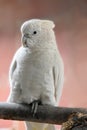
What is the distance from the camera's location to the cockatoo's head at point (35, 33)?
43.1 inches

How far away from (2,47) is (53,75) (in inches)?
23.3

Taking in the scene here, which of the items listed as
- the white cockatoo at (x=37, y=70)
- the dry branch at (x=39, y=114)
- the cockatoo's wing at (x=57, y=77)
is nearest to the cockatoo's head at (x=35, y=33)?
the white cockatoo at (x=37, y=70)

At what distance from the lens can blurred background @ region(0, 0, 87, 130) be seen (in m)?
1.63

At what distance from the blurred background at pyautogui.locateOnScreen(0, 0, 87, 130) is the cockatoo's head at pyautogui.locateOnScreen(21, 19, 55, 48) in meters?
0.52

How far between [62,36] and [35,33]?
0.59 m

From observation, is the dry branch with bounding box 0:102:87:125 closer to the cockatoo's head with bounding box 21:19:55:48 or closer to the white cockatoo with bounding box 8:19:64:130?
the white cockatoo with bounding box 8:19:64:130

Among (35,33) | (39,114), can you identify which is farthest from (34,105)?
(35,33)

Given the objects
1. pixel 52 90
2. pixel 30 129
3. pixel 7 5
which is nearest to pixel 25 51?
pixel 52 90

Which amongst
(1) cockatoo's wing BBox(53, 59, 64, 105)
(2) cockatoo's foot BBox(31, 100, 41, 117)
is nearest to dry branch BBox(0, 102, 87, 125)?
(2) cockatoo's foot BBox(31, 100, 41, 117)

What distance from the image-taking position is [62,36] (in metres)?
1.68

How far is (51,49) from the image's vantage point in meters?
1.17

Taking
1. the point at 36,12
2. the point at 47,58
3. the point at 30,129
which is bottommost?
the point at 30,129

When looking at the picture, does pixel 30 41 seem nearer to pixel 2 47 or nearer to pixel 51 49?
pixel 51 49

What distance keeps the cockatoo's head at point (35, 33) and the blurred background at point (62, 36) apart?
1.69 feet
